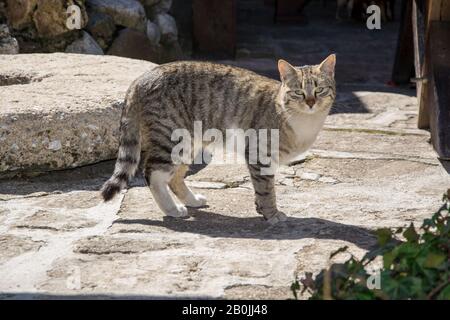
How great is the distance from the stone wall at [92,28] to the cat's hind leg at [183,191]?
3165 millimetres

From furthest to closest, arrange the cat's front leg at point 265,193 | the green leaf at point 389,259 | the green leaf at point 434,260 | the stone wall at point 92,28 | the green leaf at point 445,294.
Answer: the stone wall at point 92,28, the cat's front leg at point 265,193, the green leaf at point 389,259, the green leaf at point 434,260, the green leaf at point 445,294

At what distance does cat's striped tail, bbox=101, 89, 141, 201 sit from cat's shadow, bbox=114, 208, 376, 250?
0.87 ft

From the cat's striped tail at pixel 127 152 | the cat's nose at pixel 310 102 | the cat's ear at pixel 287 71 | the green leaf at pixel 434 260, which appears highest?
the cat's ear at pixel 287 71

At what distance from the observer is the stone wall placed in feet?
27.6

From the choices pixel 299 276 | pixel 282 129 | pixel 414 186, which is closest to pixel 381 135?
pixel 414 186

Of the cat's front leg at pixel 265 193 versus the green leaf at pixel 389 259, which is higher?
the green leaf at pixel 389 259

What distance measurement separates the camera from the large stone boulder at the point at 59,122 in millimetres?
5797

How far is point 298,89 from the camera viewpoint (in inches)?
201

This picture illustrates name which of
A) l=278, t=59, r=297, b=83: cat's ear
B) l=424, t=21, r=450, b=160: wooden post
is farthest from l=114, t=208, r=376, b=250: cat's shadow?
l=424, t=21, r=450, b=160: wooden post

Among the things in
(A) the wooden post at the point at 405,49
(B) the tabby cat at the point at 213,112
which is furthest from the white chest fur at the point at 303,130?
(A) the wooden post at the point at 405,49

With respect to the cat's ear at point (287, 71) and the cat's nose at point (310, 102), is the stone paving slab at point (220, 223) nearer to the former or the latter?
the cat's nose at point (310, 102)

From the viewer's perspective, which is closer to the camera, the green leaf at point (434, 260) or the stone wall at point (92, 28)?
the green leaf at point (434, 260)

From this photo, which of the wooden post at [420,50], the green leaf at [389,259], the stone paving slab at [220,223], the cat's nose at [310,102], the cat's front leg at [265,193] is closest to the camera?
the green leaf at [389,259]
